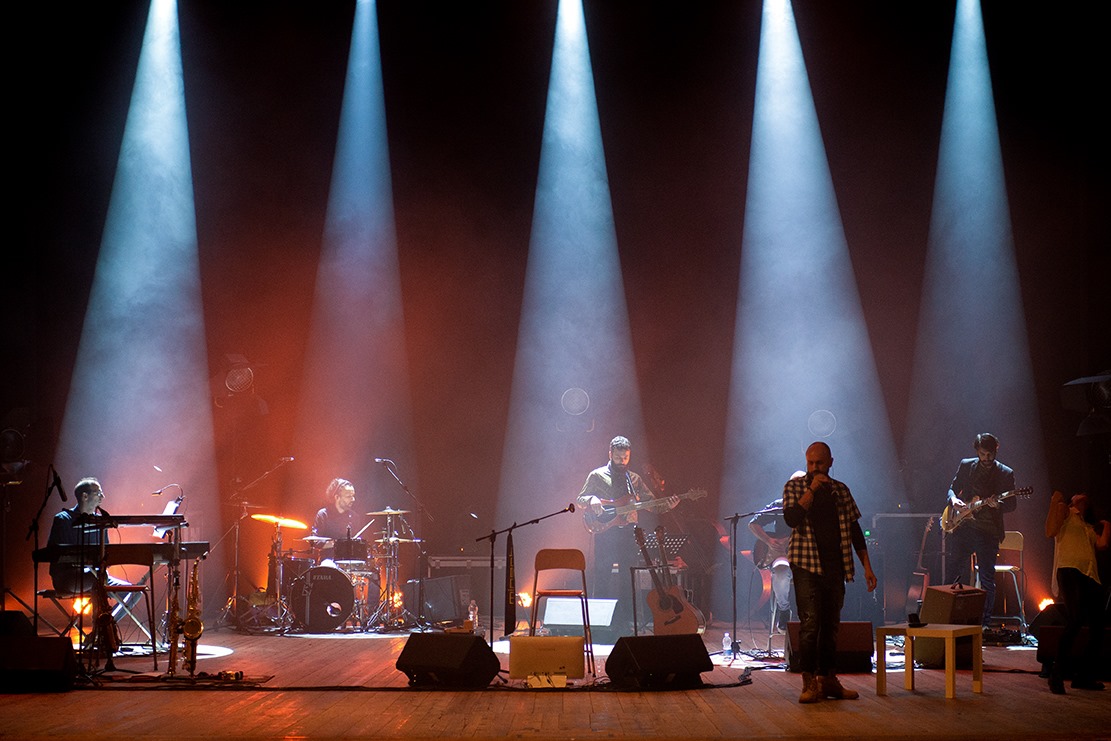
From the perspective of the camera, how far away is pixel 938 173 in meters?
11.7

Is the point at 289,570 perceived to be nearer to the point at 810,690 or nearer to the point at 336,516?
the point at 336,516

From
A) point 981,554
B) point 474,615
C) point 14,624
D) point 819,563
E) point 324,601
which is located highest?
point 819,563

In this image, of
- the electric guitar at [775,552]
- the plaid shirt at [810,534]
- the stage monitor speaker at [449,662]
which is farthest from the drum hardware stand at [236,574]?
the plaid shirt at [810,534]

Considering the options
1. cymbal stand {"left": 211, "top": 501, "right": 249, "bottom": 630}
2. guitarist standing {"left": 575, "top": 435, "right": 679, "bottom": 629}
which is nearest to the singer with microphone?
guitarist standing {"left": 575, "top": 435, "right": 679, "bottom": 629}

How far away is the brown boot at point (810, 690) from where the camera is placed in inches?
240

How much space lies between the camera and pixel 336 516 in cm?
1116

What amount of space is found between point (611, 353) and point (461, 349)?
5.71ft

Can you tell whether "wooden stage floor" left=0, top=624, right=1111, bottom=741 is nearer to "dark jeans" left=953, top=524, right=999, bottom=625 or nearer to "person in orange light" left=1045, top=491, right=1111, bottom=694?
"person in orange light" left=1045, top=491, right=1111, bottom=694

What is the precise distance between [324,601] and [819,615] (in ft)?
18.1

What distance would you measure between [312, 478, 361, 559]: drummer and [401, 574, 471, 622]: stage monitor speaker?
87 cm

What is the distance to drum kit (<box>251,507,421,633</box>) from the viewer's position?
33.3 feet

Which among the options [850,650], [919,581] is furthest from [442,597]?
[919,581]

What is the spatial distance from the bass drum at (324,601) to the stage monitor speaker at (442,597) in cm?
72

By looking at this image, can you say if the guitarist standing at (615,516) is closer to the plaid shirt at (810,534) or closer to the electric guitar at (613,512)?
the electric guitar at (613,512)
